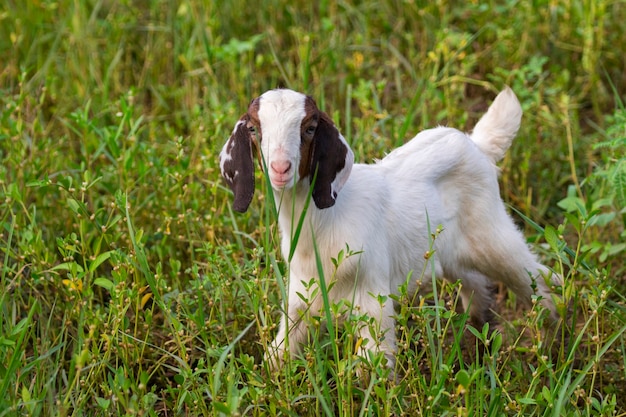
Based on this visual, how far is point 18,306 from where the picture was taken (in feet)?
12.6

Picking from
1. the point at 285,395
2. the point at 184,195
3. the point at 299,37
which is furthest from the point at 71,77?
the point at 285,395

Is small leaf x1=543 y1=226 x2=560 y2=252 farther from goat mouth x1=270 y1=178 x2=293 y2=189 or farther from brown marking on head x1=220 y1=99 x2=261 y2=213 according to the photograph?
brown marking on head x1=220 y1=99 x2=261 y2=213

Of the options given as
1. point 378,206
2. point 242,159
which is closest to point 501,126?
point 378,206

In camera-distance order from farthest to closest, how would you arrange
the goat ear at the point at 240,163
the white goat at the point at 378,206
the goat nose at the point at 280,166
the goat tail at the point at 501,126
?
the goat tail at the point at 501,126
the goat ear at the point at 240,163
the white goat at the point at 378,206
the goat nose at the point at 280,166

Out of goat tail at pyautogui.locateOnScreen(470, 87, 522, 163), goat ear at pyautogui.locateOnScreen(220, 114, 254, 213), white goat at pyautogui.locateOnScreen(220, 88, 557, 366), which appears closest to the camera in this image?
white goat at pyautogui.locateOnScreen(220, 88, 557, 366)

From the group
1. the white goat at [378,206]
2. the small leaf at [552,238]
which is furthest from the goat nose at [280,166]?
the small leaf at [552,238]

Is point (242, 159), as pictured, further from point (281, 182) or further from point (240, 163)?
point (281, 182)

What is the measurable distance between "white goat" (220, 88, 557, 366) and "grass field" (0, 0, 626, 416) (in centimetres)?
14

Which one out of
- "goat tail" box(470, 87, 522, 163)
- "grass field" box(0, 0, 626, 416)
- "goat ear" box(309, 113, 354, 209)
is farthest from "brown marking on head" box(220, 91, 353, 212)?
"goat tail" box(470, 87, 522, 163)

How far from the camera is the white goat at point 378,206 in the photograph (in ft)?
10.4

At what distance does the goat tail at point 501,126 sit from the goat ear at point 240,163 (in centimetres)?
118

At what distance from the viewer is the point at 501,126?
4.07 metres

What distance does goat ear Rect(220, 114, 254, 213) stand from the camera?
3279 millimetres

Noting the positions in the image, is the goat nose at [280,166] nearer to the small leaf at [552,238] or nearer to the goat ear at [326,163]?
the goat ear at [326,163]
